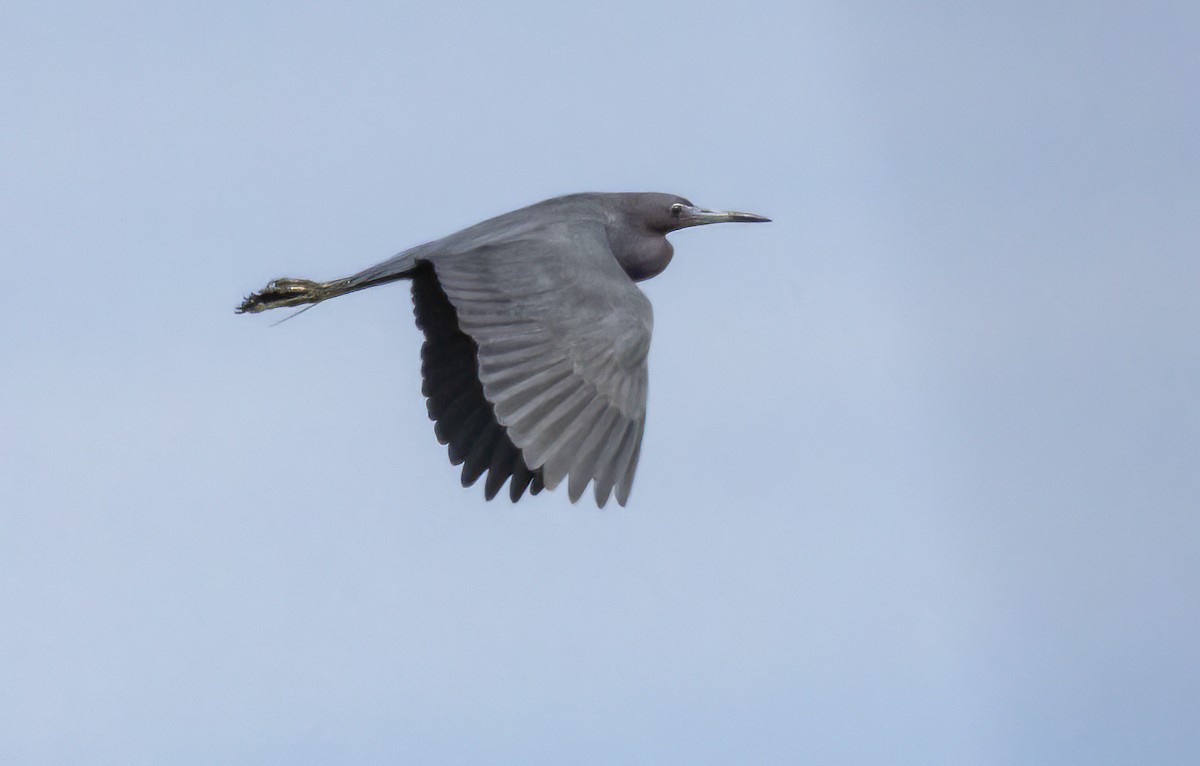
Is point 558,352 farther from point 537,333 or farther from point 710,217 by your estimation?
point 710,217

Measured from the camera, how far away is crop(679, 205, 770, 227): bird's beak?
520 inches

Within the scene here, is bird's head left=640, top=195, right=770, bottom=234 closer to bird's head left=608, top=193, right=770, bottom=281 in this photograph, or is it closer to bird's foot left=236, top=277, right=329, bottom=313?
bird's head left=608, top=193, right=770, bottom=281

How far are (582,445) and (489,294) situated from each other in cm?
101

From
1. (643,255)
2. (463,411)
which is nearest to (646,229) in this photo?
(643,255)

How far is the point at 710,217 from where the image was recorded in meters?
13.4

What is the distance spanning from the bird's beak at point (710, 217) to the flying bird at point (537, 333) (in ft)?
1.13

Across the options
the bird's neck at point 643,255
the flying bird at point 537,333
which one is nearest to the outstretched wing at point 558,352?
the flying bird at point 537,333

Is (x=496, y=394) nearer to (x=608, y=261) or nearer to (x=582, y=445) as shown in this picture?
(x=582, y=445)

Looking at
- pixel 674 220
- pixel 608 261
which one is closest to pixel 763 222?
pixel 674 220

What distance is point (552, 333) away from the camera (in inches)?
430

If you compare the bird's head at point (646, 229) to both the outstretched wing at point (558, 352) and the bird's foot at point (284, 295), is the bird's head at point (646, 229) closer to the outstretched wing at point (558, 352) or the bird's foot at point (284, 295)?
the outstretched wing at point (558, 352)

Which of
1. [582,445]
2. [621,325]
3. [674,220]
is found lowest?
[582,445]

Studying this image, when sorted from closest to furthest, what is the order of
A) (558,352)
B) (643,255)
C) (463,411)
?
(558,352), (463,411), (643,255)

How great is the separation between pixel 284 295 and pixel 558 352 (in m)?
2.39
